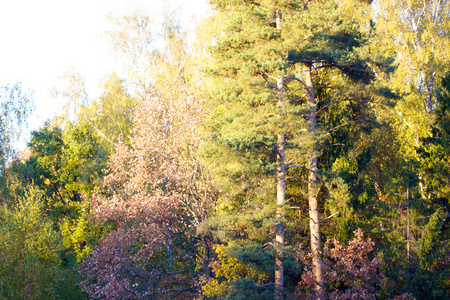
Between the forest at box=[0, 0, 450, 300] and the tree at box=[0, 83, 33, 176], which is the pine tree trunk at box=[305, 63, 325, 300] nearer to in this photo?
the forest at box=[0, 0, 450, 300]

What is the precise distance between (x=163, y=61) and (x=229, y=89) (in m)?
12.8

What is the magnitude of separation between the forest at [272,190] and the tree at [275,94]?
0.06 m

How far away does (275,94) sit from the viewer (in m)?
12.1

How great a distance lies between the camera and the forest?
38.0 ft

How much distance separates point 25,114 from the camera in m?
33.0

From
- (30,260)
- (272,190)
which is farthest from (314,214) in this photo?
(30,260)

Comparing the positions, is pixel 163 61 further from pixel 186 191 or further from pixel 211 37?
pixel 186 191

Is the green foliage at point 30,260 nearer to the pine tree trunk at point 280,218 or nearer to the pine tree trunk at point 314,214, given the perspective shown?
the pine tree trunk at point 280,218

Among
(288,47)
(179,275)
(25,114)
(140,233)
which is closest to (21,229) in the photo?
(140,233)

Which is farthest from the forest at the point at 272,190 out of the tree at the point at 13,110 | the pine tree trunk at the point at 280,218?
the tree at the point at 13,110

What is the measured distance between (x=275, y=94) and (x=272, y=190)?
10.6ft

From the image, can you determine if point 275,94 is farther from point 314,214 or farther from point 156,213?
point 156,213

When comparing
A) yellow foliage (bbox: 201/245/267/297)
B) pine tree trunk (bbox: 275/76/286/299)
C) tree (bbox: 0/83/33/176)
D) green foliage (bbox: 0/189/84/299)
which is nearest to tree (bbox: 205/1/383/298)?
pine tree trunk (bbox: 275/76/286/299)

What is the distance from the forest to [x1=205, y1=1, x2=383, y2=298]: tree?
0.06 m
